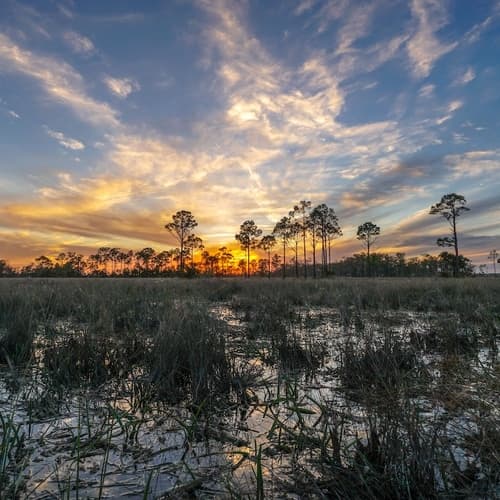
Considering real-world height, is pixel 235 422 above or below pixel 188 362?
below

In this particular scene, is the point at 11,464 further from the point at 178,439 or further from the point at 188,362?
the point at 188,362

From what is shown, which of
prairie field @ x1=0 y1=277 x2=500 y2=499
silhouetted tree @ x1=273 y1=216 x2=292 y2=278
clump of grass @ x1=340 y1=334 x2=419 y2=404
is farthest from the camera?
silhouetted tree @ x1=273 y1=216 x2=292 y2=278

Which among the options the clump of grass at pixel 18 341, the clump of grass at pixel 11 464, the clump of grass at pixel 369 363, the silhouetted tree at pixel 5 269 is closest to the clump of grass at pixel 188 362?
the clump of grass at pixel 11 464

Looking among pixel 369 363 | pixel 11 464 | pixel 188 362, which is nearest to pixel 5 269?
pixel 188 362

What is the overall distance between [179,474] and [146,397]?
106 centimetres

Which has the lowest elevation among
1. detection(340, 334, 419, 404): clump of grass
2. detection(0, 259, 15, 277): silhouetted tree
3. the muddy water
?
the muddy water

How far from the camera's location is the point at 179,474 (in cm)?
155

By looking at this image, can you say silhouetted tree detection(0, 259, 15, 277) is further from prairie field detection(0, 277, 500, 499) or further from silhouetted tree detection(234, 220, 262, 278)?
prairie field detection(0, 277, 500, 499)

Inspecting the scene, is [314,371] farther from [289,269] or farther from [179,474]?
[289,269]

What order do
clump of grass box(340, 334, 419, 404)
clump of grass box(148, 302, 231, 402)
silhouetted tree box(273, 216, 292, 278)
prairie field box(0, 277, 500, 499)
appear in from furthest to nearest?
silhouetted tree box(273, 216, 292, 278) < clump of grass box(340, 334, 419, 404) < clump of grass box(148, 302, 231, 402) < prairie field box(0, 277, 500, 499)

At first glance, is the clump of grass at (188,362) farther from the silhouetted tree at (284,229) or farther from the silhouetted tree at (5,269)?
the silhouetted tree at (5,269)

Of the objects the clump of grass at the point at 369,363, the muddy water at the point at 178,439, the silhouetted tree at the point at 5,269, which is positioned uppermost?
the silhouetted tree at the point at 5,269

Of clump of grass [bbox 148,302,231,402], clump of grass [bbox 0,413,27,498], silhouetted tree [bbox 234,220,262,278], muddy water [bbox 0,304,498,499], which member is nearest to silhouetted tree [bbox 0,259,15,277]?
silhouetted tree [bbox 234,220,262,278]

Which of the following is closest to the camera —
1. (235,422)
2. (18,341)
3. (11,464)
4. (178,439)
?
(11,464)
